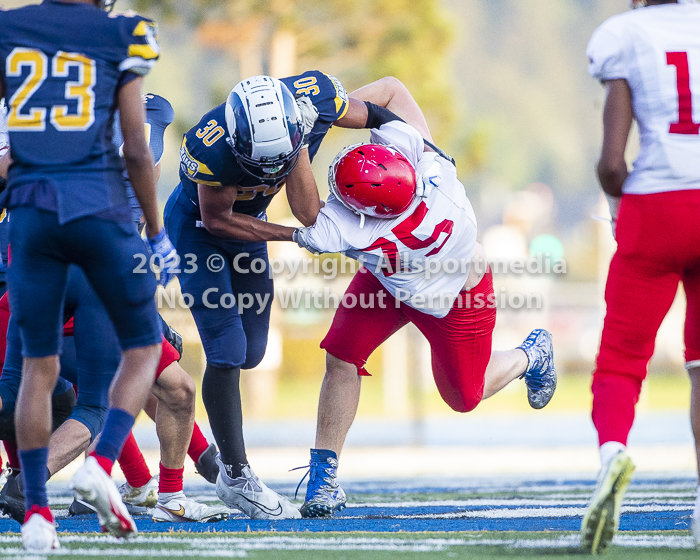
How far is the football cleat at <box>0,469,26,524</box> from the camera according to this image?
3445 mm

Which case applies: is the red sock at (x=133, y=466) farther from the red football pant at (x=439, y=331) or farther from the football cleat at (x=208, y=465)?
the red football pant at (x=439, y=331)

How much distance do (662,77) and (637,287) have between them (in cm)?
65

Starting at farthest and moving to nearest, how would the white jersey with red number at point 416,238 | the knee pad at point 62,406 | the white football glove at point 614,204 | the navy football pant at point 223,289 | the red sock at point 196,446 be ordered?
1. the red sock at point 196,446
2. the knee pad at point 62,406
3. the navy football pant at point 223,289
4. the white jersey with red number at point 416,238
5. the white football glove at point 614,204

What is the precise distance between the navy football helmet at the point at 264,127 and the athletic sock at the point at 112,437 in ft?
3.87

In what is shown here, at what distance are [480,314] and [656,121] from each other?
153 cm

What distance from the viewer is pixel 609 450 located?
8.93 feet

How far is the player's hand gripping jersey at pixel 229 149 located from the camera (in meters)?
3.65

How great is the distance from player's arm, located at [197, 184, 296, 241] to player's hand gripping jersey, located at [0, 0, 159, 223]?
1.06m

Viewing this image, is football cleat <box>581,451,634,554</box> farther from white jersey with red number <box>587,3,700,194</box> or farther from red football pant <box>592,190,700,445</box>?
white jersey with red number <box>587,3,700,194</box>

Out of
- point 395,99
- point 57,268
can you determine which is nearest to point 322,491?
point 57,268

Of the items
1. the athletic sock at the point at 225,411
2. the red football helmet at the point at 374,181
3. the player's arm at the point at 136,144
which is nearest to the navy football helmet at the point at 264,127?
the red football helmet at the point at 374,181

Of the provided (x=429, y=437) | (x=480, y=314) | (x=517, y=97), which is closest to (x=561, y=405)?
(x=429, y=437)

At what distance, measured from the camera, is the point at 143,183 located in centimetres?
293

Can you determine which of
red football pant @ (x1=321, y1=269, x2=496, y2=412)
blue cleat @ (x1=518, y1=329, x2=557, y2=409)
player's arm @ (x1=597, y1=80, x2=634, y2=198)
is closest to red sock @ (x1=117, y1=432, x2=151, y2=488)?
red football pant @ (x1=321, y1=269, x2=496, y2=412)
